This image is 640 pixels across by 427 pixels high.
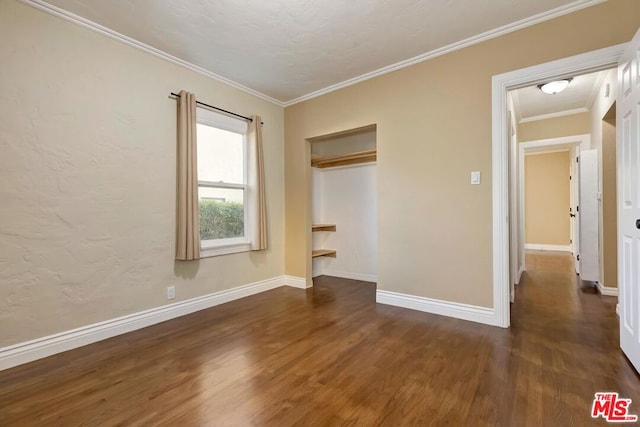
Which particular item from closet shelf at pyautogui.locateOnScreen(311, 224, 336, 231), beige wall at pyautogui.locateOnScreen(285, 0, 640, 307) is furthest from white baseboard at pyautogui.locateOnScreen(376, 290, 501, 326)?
closet shelf at pyautogui.locateOnScreen(311, 224, 336, 231)

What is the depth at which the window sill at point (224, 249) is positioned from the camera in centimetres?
334

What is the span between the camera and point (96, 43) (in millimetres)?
2516

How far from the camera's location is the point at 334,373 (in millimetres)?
1951

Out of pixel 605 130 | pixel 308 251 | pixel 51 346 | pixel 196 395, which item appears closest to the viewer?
pixel 196 395

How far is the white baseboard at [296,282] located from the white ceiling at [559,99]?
13.0 feet

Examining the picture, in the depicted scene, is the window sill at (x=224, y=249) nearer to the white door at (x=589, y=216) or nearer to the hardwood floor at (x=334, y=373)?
the hardwood floor at (x=334, y=373)

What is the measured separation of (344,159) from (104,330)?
364 cm

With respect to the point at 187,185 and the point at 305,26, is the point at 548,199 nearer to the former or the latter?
the point at 305,26

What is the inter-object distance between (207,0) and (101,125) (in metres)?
1.42

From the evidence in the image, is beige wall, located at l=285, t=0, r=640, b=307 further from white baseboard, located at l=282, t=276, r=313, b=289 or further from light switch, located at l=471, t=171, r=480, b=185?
white baseboard, located at l=282, t=276, r=313, b=289

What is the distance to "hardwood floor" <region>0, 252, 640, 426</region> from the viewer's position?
5.12 feet

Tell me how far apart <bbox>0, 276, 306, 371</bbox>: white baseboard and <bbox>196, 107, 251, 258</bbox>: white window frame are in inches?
20.5

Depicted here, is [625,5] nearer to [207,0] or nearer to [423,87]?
[423,87]

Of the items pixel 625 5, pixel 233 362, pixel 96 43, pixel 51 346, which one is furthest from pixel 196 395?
pixel 625 5
